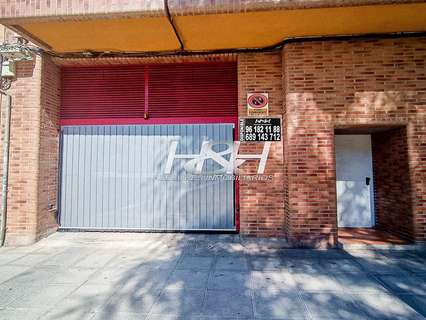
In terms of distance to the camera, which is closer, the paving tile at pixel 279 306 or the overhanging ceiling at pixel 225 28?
the paving tile at pixel 279 306

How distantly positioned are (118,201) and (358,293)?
5.18 metres

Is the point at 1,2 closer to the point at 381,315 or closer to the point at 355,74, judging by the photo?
the point at 355,74

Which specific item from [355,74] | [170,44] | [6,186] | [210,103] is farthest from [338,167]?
[6,186]

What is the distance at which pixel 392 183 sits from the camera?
587 cm

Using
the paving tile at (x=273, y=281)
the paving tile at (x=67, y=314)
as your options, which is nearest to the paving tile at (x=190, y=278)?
the paving tile at (x=273, y=281)

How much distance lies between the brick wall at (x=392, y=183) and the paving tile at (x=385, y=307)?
257 centimetres

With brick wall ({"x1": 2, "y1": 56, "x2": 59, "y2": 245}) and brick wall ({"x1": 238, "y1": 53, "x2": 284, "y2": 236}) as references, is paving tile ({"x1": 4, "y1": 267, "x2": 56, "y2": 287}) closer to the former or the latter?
brick wall ({"x1": 2, "y1": 56, "x2": 59, "y2": 245})

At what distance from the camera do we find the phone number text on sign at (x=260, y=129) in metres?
5.75

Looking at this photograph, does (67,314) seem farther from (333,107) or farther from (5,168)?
(333,107)

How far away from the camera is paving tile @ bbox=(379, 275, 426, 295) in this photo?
3541 millimetres

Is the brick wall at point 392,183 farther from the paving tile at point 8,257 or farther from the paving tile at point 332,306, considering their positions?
the paving tile at point 8,257

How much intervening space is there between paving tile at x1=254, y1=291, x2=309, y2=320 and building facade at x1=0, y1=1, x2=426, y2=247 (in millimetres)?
1994

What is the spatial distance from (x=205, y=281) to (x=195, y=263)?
A: 0.72 metres

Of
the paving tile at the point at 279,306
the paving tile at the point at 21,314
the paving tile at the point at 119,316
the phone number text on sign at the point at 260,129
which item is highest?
the phone number text on sign at the point at 260,129
